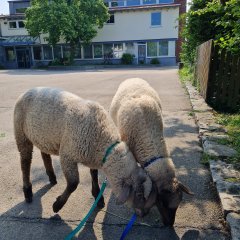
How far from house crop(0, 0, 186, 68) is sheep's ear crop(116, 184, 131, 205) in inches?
1378

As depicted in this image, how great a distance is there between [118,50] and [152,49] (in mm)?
4405

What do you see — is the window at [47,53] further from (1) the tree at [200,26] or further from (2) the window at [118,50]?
(1) the tree at [200,26]

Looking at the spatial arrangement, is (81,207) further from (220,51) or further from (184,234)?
(220,51)

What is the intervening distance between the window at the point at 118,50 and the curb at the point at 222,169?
105ft

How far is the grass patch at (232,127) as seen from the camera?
5075 millimetres

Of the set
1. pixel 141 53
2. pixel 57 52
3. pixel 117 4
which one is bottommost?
pixel 141 53

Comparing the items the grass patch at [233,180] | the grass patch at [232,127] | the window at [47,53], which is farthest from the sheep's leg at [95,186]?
the window at [47,53]

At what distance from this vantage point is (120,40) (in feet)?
125

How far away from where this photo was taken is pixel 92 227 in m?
3.41

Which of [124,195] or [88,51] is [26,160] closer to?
[124,195]

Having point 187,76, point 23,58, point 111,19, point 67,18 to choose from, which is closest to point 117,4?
point 111,19

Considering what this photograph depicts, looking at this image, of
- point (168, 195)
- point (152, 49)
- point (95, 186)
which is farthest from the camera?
point (152, 49)

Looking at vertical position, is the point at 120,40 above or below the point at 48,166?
above

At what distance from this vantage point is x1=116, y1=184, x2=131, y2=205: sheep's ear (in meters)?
2.87
